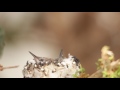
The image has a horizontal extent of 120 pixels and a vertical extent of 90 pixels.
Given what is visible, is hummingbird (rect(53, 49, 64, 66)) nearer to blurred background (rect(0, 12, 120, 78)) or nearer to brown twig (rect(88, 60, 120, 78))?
blurred background (rect(0, 12, 120, 78))

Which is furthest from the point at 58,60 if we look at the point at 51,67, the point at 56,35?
the point at 56,35

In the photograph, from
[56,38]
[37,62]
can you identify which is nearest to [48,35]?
[56,38]

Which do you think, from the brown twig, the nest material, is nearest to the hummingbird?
the nest material

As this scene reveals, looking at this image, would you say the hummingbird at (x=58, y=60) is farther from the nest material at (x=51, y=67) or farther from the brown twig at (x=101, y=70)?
the brown twig at (x=101, y=70)

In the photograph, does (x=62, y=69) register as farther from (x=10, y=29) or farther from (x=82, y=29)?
(x=10, y=29)

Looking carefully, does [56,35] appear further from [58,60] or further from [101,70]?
[101,70]
